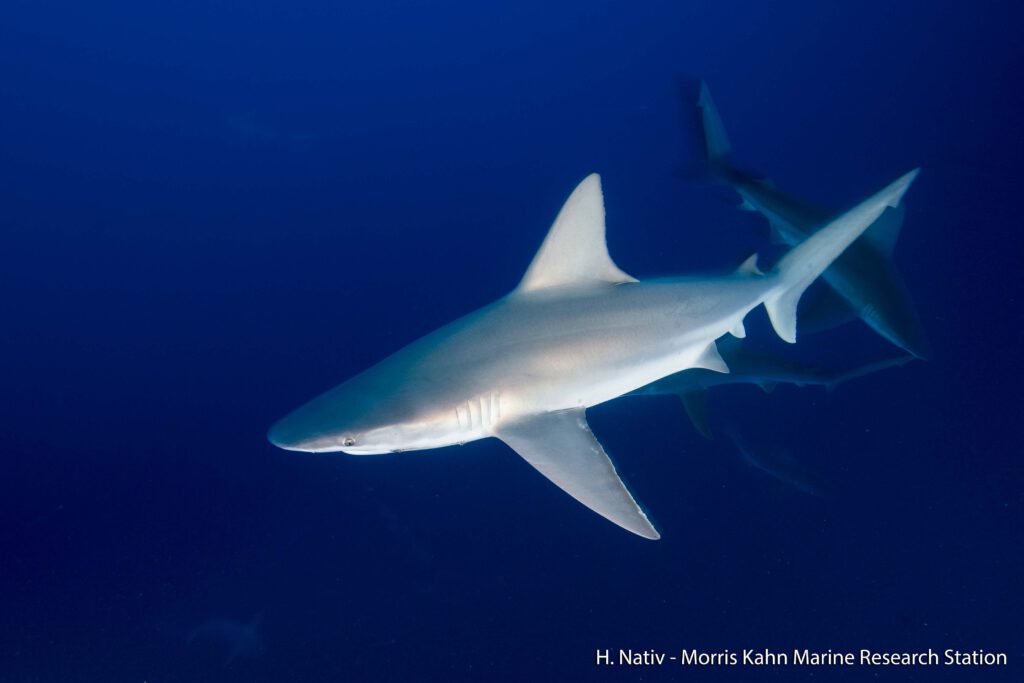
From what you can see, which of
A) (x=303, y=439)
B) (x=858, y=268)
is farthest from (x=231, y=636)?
(x=858, y=268)

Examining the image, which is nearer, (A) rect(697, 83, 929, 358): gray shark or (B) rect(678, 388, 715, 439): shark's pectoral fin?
(A) rect(697, 83, 929, 358): gray shark

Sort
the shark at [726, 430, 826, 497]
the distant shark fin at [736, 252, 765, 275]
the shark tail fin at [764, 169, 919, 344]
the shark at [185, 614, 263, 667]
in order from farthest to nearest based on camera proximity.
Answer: the shark at [726, 430, 826, 497], the shark at [185, 614, 263, 667], the distant shark fin at [736, 252, 765, 275], the shark tail fin at [764, 169, 919, 344]

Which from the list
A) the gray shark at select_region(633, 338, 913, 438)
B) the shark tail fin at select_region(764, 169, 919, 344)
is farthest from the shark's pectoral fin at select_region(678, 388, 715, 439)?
the shark tail fin at select_region(764, 169, 919, 344)

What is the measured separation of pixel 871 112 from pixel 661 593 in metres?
13.6

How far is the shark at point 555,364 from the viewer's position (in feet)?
7.89

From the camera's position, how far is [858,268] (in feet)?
16.0

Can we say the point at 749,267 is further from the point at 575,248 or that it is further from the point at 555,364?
the point at 555,364

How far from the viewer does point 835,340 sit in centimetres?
710

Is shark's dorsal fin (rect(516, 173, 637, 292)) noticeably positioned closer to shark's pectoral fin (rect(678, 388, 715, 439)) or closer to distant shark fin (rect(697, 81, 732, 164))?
shark's pectoral fin (rect(678, 388, 715, 439))

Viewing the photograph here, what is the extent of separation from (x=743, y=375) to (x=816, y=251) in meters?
A: 1.95

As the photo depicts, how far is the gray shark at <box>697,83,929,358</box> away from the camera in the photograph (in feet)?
15.5

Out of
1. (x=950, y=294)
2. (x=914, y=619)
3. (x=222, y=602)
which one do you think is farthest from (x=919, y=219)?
(x=222, y=602)

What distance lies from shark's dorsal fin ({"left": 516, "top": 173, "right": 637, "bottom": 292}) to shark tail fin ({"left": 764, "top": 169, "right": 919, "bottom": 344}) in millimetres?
1137

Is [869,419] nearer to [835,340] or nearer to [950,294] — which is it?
[835,340]
